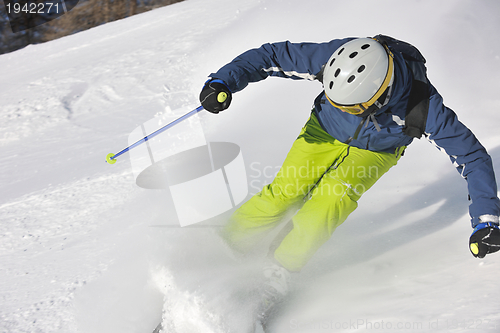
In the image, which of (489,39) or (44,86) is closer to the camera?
(489,39)

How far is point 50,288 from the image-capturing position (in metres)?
2.45

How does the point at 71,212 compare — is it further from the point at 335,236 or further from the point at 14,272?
the point at 335,236

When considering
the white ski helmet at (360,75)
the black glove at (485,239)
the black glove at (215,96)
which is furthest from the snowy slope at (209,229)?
the white ski helmet at (360,75)

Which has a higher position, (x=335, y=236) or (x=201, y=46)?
(x=201, y=46)

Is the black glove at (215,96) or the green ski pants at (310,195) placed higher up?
the black glove at (215,96)

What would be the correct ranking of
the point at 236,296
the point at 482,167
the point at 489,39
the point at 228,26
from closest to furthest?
1. the point at 482,167
2. the point at 236,296
3. the point at 489,39
4. the point at 228,26

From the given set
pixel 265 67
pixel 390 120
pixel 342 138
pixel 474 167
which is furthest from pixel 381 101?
pixel 265 67

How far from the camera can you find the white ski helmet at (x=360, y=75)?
1697 mm

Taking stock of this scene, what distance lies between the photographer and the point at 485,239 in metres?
1.60

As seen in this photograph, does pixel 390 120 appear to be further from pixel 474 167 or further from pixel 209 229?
pixel 209 229

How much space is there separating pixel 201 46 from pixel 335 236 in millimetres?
3746

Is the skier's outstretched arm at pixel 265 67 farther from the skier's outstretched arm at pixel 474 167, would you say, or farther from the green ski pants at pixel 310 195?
the skier's outstretched arm at pixel 474 167

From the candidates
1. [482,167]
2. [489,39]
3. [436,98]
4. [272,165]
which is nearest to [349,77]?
[436,98]

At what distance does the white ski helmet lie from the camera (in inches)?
66.8
